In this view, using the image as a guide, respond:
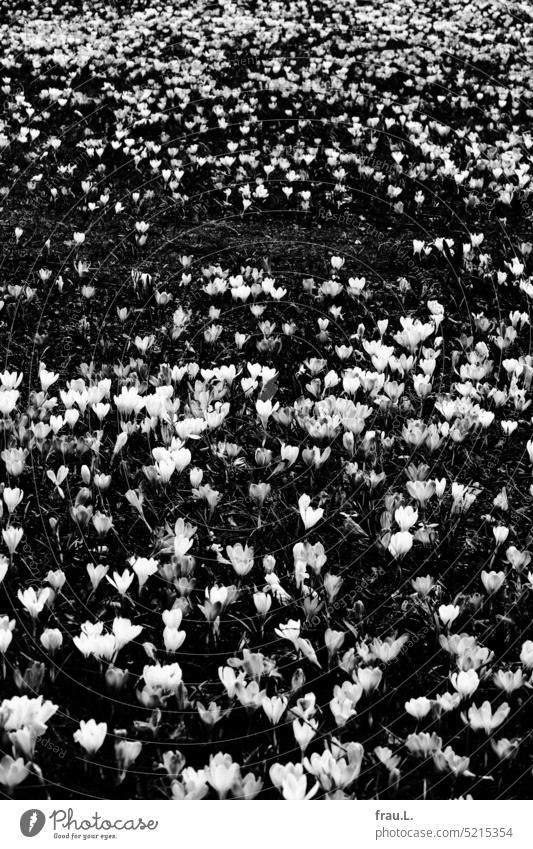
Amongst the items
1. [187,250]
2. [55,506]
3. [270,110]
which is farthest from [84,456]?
[270,110]

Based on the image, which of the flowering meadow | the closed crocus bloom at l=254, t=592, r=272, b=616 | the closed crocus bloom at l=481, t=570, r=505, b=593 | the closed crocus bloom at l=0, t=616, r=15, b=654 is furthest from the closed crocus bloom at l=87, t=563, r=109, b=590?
the closed crocus bloom at l=481, t=570, r=505, b=593

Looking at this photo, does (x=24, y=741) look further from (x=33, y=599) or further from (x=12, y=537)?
(x=12, y=537)

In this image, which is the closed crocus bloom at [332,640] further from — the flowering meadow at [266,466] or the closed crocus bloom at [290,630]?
the closed crocus bloom at [290,630]

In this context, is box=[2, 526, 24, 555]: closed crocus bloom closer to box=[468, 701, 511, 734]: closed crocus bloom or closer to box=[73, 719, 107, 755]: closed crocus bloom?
box=[73, 719, 107, 755]: closed crocus bloom

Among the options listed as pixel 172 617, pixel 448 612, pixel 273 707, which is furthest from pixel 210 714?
pixel 448 612

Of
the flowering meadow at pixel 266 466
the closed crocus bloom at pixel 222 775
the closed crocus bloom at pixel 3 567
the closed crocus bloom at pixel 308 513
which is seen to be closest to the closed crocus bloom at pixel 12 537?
the flowering meadow at pixel 266 466
